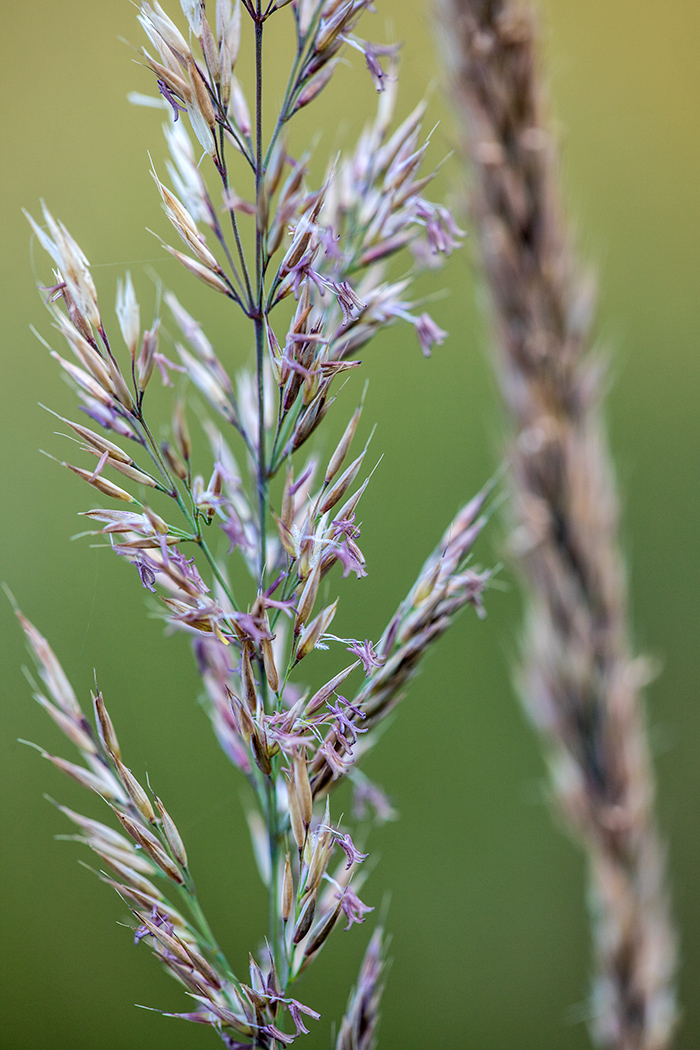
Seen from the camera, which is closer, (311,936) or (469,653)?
(311,936)

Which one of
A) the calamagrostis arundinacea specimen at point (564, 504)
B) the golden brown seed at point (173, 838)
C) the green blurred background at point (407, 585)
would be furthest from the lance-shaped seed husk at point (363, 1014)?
the green blurred background at point (407, 585)

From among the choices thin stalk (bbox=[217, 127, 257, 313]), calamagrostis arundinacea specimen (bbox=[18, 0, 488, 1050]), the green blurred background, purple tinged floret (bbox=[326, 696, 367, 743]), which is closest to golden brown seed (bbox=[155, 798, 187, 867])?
calamagrostis arundinacea specimen (bbox=[18, 0, 488, 1050])

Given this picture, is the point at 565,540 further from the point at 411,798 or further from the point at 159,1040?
the point at 159,1040

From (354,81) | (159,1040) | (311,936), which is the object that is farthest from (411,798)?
(354,81)

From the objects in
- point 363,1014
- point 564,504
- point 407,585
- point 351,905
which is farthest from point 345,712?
point 407,585

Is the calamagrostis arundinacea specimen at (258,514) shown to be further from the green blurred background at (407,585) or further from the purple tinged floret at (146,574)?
the green blurred background at (407,585)

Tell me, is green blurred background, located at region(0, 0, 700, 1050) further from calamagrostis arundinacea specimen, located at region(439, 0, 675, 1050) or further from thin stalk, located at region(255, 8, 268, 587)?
thin stalk, located at region(255, 8, 268, 587)

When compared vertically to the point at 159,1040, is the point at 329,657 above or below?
above
